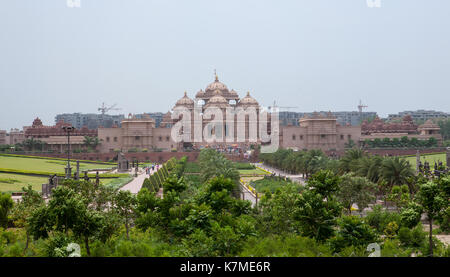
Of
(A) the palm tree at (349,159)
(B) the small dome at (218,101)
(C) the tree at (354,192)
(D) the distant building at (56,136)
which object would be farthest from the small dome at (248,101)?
(C) the tree at (354,192)

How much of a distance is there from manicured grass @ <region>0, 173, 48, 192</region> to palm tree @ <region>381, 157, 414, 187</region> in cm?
1969

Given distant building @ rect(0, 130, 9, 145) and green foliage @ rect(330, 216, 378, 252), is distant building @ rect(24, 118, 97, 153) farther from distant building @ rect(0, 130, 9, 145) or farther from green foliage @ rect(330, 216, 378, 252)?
green foliage @ rect(330, 216, 378, 252)

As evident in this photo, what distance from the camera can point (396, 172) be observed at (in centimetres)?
2330

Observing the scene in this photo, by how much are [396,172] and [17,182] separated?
23.8 metres

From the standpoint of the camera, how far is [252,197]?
27.2 meters

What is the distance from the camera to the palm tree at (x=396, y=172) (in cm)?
2314

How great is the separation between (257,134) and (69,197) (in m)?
69.2

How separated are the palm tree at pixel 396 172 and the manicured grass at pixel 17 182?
1969cm

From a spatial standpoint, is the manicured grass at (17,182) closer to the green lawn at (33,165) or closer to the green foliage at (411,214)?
the green lawn at (33,165)

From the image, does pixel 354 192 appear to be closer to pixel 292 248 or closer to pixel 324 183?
pixel 324 183

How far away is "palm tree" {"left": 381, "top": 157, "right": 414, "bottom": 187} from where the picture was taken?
75.9ft
